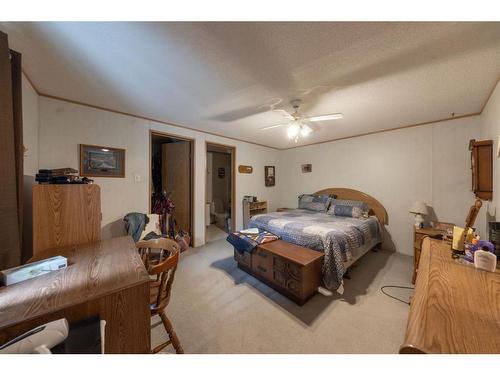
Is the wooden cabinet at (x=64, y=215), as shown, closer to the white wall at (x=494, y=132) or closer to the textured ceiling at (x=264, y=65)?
the textured ceiling at (x=264, y=65)

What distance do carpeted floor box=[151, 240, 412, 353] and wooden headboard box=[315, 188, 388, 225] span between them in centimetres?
107

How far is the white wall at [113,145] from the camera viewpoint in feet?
6.82

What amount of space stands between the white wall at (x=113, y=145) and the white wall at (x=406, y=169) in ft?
8.81

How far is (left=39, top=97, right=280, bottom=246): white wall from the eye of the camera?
2.08 m

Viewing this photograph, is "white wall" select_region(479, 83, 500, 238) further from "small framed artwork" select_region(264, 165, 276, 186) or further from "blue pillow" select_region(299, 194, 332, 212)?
"small framed artwork" select_region(264, 165, 276, 186)

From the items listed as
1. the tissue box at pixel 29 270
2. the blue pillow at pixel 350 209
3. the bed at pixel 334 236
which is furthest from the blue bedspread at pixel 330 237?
the tissue box at pixel 29 270

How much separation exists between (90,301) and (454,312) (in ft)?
4.98

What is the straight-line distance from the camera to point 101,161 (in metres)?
2.41

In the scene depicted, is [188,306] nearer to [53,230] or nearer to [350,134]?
[53,230]

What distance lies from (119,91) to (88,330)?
2.11m

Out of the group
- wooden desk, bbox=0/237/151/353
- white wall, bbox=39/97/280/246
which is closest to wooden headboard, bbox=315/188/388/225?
white wall, bbox=39/97/280/246

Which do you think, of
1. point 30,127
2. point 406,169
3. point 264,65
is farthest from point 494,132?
point 30,127

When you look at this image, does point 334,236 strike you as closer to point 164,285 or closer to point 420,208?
point 420,208

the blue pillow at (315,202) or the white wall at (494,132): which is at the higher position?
the white wall at (494,132)
